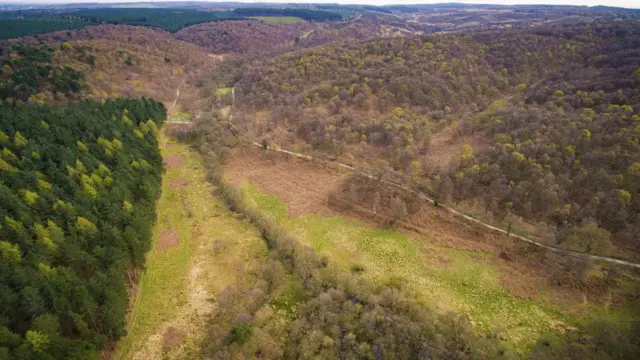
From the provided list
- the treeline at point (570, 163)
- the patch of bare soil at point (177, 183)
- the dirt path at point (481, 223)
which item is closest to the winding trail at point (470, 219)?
the dirt path at point (481, 223)

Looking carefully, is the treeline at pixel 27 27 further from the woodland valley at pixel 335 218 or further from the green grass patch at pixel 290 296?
the green grass patch at pixel 290 296

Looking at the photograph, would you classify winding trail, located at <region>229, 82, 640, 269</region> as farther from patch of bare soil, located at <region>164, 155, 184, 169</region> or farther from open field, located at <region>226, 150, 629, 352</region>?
patch of bare soil, located at <region>164, 155, 184, 169</region>

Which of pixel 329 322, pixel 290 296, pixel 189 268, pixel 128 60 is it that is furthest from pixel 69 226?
pixel 128 60

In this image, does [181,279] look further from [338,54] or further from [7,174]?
[338,54]

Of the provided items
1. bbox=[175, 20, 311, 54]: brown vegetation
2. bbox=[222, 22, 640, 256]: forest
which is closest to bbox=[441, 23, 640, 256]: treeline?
bbox=[222, 22, 640, 256]: forest

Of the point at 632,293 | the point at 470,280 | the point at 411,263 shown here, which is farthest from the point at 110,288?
the point at 632,293

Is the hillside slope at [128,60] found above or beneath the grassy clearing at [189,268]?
above
